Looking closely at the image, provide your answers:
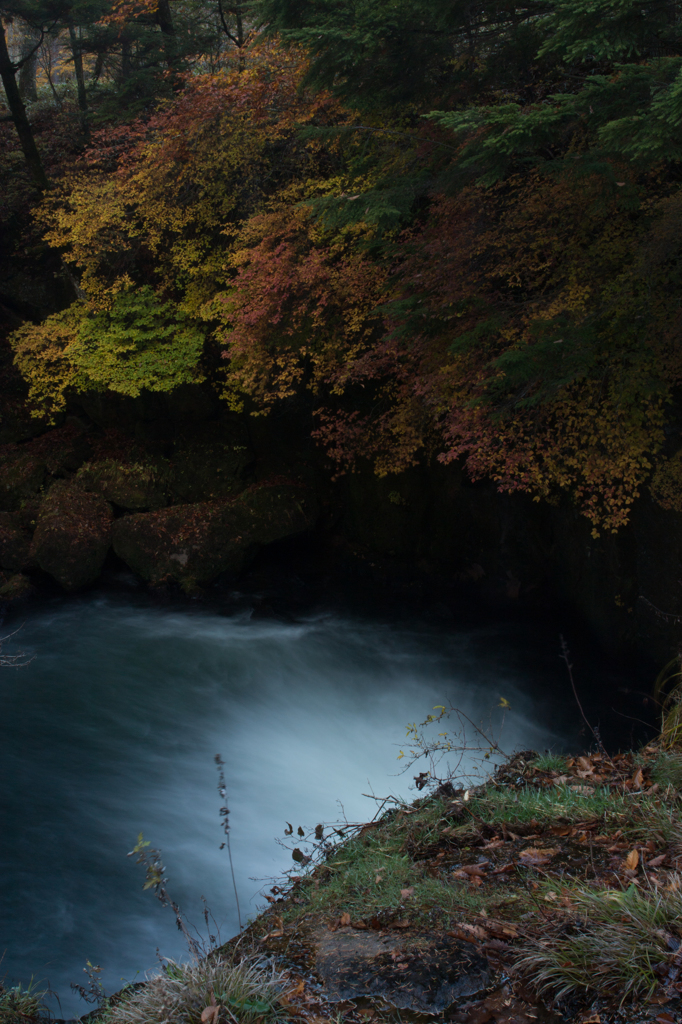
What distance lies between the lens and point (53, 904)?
4.61m

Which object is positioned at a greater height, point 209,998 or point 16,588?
point 209,998

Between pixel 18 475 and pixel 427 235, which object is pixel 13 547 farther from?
pixel 427 235

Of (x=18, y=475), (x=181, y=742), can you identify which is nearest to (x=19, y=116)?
(x=18, y=475)

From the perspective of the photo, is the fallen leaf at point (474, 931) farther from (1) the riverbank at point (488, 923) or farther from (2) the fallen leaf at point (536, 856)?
(2) the fallen leaf at point (536, 856)

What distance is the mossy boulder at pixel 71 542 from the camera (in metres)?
10.6

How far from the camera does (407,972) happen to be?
236cm

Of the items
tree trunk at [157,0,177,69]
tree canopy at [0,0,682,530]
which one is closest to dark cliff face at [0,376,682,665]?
tree canopy at [0,0,682,530]

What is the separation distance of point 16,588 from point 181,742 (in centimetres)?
505

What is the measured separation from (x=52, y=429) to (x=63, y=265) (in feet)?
10.3

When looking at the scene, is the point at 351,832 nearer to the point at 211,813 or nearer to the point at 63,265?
the point at 211,813

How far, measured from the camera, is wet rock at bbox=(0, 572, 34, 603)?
34.1ft

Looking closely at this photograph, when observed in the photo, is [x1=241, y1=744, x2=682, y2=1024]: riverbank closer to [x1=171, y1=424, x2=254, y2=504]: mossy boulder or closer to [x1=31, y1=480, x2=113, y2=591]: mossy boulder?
[x1=31, y1=480, x2=113, y2=591]: mossy boulder

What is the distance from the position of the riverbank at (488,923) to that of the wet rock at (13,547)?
8.70m

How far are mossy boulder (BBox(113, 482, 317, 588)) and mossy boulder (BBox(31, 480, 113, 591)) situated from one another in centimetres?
34
